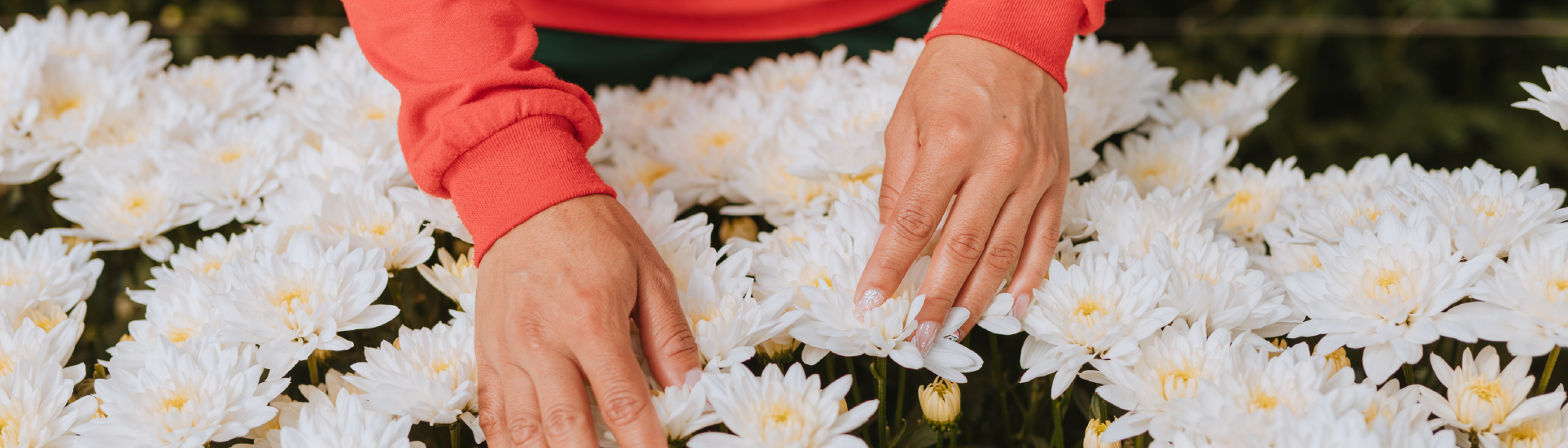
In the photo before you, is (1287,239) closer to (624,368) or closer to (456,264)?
(624,368)

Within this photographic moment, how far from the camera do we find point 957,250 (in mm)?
625

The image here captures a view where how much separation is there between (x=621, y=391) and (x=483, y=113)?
254 mm

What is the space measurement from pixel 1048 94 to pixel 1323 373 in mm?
295

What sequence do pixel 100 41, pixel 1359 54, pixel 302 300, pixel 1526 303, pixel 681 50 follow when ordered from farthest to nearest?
1. pixel 1359 54
2. pixel 681 50
3. pixel 100 41
4. pixel 302 300
5. pixel 1526 303

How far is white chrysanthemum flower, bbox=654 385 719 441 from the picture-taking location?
55 cm

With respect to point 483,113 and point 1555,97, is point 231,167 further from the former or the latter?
point 1555,97

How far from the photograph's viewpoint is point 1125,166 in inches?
34.4

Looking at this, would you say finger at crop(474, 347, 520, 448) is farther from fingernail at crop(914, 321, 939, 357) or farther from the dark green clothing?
the dark green clothing

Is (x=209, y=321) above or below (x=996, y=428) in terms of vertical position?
below

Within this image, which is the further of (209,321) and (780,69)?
(780,69)

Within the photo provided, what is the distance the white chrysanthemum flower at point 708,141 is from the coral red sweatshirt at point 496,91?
151mm

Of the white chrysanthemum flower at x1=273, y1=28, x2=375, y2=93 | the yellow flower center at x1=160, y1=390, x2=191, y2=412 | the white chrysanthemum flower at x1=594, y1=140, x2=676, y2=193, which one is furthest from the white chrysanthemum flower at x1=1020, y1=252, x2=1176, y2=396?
the white chrysanthemum flower at x1=273, y1=28, x2=375, y2=93

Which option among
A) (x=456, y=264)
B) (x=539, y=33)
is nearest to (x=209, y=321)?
(x=456, y=264)

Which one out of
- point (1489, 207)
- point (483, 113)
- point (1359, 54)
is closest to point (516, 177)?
point (483, 113)
